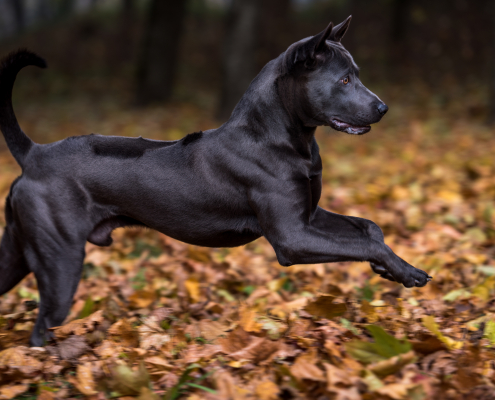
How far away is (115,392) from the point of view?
9.42ft

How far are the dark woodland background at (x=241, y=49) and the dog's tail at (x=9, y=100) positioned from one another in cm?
813

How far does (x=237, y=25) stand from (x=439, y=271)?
8.18 metres

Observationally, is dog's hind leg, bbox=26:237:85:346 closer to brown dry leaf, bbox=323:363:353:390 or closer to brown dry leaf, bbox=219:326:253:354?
brown dry leaf, bbox=219:326:253:354

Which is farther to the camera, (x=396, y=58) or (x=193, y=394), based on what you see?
(x=396, y=58)

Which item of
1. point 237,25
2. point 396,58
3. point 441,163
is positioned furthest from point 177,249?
point 396,58

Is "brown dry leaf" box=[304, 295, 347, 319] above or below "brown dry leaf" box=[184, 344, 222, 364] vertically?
above

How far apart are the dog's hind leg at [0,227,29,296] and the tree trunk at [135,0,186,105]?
11.0 m

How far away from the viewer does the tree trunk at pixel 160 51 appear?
13.9m

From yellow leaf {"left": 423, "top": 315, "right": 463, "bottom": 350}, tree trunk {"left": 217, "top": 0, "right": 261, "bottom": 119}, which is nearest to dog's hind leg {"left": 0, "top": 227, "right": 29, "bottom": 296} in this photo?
yellow leaf {"left": 423, "top": 315, "right": 463, "bottom": 350}

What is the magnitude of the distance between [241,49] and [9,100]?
830 centimetres

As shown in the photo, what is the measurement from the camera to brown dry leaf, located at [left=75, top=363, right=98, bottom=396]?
290 centimetres

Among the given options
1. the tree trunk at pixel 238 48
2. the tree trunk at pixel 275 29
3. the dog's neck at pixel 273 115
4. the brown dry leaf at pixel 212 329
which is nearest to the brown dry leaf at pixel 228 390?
the brown dry leaf at pixel 212 329

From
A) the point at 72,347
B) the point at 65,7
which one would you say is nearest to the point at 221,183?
the point at 72,347

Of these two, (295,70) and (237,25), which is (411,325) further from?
(237,25)
